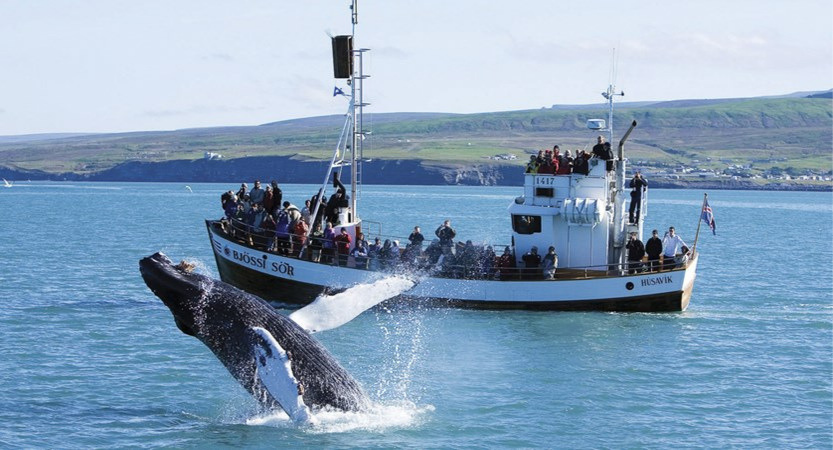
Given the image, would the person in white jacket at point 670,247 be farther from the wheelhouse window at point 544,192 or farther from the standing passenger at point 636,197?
the wheelhouse window at point 544,192

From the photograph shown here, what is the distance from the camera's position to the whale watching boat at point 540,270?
3462 centimetres

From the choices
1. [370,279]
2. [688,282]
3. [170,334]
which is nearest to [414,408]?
[170,334]

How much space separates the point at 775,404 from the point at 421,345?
931cm

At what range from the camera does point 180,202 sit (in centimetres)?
13675

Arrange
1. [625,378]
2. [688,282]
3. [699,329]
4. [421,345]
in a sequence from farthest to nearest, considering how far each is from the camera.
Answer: [688,282] < [699,329] < [421,345] < [625,378]

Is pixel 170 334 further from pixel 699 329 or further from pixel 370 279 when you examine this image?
pixel 699 329

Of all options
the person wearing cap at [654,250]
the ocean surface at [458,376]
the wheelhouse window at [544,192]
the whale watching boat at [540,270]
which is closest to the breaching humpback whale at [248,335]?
the ocean surface at [458,376]

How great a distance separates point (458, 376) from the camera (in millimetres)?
25766

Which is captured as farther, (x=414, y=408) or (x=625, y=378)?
(x=625, y=378)

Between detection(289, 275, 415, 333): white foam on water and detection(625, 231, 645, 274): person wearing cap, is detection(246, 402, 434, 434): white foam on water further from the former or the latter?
detection(625, 231, 645, 274): person wearing cap

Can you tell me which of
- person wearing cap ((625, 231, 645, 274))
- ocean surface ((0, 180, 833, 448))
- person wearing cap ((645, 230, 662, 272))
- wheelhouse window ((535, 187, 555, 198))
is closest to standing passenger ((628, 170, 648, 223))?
person wearing cap ((645, 230, 662, 272))

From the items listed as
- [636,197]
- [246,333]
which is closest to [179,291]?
[246,333]

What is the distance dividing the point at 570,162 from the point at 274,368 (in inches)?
819

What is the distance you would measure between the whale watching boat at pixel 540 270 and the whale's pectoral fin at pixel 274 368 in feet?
58.3
